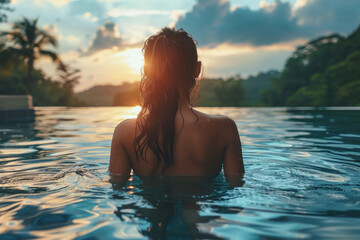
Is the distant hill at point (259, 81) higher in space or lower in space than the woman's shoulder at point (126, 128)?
higher

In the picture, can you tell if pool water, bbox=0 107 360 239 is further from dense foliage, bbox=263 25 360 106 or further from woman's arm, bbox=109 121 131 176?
dense foliage, bbox=263 25 360 106

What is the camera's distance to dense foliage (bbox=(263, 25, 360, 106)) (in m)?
37.1

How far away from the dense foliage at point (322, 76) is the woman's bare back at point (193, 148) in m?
37.4

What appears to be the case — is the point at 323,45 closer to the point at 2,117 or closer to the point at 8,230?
Answer: the point at 2,117

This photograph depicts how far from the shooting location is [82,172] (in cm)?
324

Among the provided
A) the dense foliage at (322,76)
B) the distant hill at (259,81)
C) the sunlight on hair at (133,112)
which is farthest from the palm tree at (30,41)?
the distant hill at (259,81)

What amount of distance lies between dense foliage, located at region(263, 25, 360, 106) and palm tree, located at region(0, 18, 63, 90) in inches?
1228

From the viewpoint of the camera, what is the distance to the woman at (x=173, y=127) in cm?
204

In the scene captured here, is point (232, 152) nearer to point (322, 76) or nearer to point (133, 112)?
point (133, 112)

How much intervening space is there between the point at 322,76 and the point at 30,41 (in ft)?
132

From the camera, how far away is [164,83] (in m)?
2.07

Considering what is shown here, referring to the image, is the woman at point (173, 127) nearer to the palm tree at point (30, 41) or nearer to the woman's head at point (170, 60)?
the woman's head at point (170, 60)

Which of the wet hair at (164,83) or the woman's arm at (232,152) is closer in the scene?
the wet hair at (164,83)

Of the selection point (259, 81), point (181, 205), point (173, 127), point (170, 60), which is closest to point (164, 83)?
point (170, 60)
